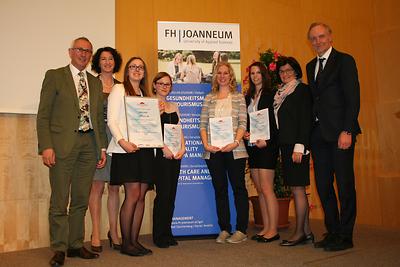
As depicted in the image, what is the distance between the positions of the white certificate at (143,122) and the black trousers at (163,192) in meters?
0.41

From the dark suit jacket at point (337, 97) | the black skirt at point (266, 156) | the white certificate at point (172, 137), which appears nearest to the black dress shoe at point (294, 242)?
the black skirt at point (266, 156)

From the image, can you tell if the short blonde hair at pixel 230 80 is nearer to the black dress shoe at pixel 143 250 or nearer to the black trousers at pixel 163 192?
the black trousers at pixel 163 192

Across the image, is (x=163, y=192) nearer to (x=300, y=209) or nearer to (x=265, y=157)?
(x=265, y=157)

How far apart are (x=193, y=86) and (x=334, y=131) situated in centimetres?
160

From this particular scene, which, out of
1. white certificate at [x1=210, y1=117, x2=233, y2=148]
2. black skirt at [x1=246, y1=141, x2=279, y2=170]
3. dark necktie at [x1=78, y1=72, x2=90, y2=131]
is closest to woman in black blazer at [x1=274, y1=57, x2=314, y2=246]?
black skirt at [x1=246, y1=141, x2=279, y2=170]

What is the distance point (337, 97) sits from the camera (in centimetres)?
322

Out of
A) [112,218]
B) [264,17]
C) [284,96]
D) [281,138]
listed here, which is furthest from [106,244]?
[264,17]

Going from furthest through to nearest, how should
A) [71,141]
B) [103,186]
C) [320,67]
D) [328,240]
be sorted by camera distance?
[103,186], [320,67], [328,240], [71,141]

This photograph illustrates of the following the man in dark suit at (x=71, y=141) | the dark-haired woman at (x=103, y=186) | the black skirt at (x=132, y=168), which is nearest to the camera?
the man in dark suit at (x=71, y=141)

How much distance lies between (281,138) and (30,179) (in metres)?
2.51

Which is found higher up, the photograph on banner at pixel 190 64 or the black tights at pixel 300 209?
the photograph on banner at pixel 190 64

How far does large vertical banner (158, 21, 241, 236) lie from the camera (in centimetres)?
402

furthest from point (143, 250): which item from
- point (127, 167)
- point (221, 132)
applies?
point (221, 132)

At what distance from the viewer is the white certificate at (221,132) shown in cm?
364
